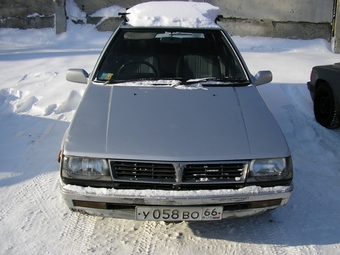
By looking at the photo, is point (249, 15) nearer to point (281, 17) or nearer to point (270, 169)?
point (281, 17)

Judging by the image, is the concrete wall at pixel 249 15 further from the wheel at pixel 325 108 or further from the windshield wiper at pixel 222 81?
the windshield wiper at pixel 222 81

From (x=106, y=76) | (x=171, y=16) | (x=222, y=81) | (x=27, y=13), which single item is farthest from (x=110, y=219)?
(x=27, y=13)

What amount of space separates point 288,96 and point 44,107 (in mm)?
3965

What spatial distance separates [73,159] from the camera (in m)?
2.88

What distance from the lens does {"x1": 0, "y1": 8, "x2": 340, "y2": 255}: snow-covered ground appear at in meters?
3.10

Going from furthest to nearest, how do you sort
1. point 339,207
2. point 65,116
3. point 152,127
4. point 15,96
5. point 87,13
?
point 87,13, point 15,96, point 65,116, point 339,207, point 152,127

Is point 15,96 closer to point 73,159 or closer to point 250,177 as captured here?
point 73,159

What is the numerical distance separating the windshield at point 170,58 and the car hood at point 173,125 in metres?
0.25

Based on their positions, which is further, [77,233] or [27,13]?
[27,13]

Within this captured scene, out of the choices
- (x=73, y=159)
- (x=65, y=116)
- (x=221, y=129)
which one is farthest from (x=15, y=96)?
(x=221, y=129)

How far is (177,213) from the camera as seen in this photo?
9.42ft

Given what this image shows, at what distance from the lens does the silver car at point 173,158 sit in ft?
9.29

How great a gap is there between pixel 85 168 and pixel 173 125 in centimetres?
77

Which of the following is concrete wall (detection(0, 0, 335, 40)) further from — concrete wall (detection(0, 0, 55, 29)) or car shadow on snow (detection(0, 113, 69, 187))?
car shadow on snow (detection(0, 113, 69, 187))
